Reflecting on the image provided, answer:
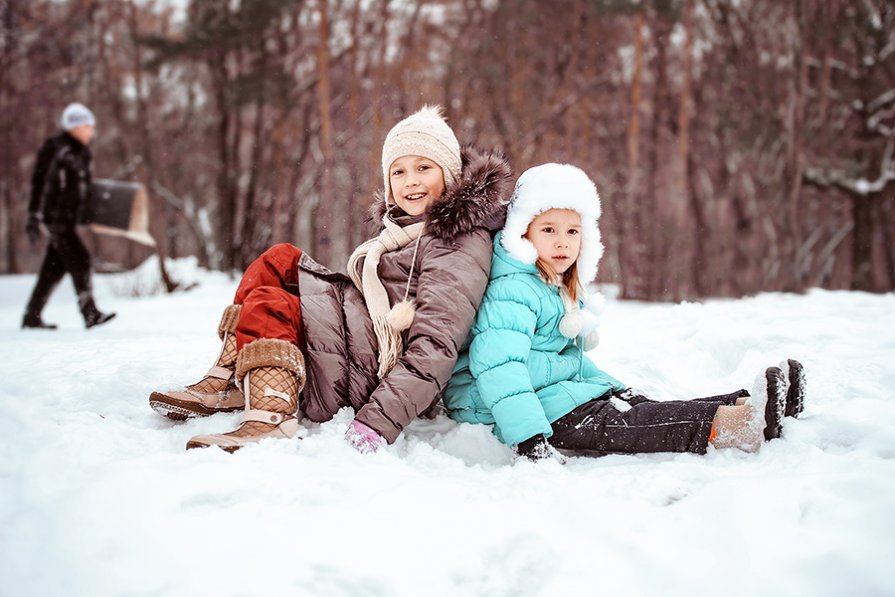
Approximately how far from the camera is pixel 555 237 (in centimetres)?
250

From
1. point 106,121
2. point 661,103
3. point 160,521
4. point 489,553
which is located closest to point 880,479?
point 489,553

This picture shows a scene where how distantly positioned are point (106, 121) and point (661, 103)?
1762cm

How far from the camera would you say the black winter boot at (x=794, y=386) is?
2.20m

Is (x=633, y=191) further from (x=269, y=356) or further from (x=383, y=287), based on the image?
(x=269, y=356)

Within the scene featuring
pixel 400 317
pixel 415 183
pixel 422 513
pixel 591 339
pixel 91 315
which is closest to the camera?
pixel 422 513

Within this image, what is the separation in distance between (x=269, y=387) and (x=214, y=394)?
423 millimetres

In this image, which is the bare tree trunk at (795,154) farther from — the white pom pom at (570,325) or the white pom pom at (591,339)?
the white pom pom at (570,325)

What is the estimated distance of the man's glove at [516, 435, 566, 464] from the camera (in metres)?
2.22

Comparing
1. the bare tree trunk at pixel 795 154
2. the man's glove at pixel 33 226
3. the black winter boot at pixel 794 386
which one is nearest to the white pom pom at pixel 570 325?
the black winter boot at pixel 794 386

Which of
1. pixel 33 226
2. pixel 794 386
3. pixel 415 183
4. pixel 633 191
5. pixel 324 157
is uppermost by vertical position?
pixel 324 157

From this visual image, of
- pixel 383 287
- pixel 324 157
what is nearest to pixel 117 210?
pixel 324 157

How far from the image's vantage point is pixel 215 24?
13.4m

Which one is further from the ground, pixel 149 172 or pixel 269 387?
pixel 149 172

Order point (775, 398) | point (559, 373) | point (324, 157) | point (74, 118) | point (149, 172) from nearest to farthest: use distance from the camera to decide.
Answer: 1. point (775, 398)
2. point (559, 373)
3. point (74, 118)
4. point (324, 157)
5. point (149, 172)
